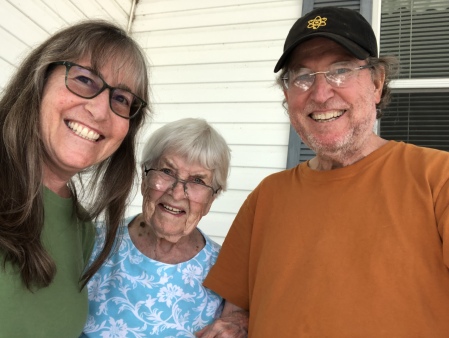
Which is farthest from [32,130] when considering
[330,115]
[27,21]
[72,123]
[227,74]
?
[227,74]

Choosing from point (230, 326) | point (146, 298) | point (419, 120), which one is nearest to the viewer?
point (230, 326)

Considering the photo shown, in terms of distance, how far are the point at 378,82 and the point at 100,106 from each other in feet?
3.28

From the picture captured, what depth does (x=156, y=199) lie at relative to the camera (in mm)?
1743

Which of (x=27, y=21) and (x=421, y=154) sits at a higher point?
(x=27, y=21)

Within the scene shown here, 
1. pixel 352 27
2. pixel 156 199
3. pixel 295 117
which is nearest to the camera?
pixel 352 27

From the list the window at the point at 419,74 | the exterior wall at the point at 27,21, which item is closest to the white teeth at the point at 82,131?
the exterior wall at the point at 27,21

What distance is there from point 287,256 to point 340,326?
29cm

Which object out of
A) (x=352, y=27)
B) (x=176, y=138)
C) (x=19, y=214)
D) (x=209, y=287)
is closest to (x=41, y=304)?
(x=19, y=214)

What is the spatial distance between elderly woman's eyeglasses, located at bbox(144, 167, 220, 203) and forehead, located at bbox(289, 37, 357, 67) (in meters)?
0.71

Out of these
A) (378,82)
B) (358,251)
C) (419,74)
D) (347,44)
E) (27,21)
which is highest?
(27,21)

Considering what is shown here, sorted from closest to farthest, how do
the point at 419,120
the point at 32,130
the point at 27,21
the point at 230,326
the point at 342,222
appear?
the point at 32,130
the point at 342,222
the point at 230,326
the point at 27,21
the point at 419,120

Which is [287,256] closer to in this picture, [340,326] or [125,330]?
[340,326]

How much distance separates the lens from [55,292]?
1.21 metres

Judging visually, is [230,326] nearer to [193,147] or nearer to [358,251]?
[358,251]
